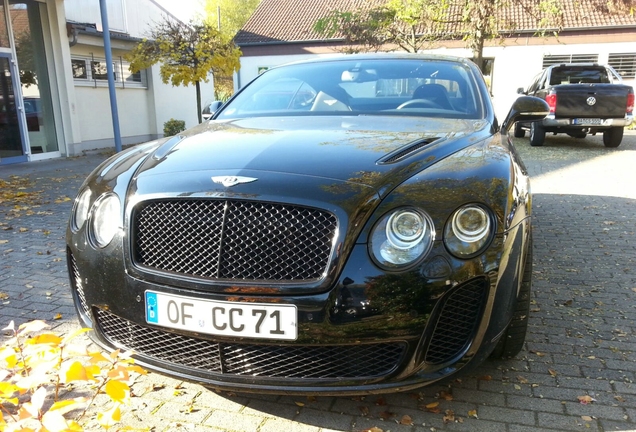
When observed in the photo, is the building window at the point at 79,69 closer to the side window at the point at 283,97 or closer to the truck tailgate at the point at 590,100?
the side window at the point at 283,97

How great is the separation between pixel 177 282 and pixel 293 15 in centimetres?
3043

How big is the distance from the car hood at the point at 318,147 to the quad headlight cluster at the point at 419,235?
0.16 metres

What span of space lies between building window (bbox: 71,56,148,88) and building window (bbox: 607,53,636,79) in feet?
63.6

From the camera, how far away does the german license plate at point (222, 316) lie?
5.90ft

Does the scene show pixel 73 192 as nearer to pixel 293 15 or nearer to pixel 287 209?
pixel 287 209

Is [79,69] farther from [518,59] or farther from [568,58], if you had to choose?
[568,58]

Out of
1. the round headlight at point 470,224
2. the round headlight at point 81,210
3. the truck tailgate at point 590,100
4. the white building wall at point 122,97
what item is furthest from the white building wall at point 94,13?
the round headlight at point 470,224

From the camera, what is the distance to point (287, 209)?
1.85 meters

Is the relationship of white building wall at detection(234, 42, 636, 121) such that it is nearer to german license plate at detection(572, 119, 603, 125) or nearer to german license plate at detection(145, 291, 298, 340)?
german license plate at detection(572, 119, 603, 125)

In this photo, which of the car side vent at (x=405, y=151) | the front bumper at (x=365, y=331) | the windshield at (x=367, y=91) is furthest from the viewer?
the windshield at (x=367, y=91)

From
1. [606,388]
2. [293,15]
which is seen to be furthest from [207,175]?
[293,15]

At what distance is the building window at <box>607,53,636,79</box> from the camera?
21938mm

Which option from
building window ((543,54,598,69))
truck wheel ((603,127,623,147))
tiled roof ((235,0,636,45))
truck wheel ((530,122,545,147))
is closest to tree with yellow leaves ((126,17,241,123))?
truck wheel ((530,122,545,147))

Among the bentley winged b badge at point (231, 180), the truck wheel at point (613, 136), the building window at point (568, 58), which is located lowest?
the truck wheel at point (613, 136)
